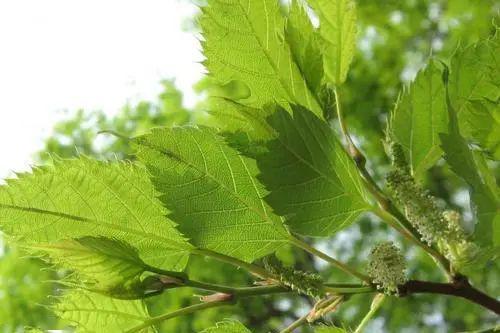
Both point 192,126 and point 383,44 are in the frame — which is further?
point 383,44

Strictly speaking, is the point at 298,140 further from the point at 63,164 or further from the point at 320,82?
the point at 63,164

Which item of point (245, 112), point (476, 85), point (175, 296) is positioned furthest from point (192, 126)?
point (175, 296)

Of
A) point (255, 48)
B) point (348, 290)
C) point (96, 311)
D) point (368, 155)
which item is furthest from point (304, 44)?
point (368, 155)

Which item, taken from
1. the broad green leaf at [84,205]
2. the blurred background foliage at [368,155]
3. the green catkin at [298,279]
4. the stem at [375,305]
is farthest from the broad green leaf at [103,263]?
the blurred background foliage at [368,155]

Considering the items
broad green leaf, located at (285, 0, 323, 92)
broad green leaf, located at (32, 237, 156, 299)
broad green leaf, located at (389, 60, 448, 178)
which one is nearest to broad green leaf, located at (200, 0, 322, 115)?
broad green leaf, located at (285, 0, 323, 92)

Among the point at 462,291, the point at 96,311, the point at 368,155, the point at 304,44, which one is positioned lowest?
the point at 462,291

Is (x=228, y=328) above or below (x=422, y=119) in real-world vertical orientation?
below

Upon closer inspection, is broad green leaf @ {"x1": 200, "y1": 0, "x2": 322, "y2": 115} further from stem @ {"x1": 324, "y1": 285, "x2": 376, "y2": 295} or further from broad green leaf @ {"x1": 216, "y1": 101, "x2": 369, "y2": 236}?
stem @ {"x1": 324, "y1": 285, "x2": 376, "y2": 295}

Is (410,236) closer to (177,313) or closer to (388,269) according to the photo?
(388,269)
